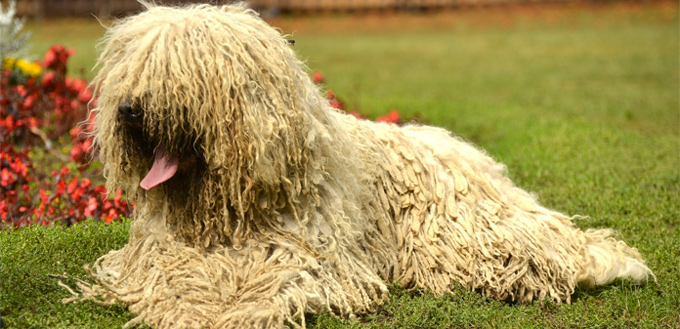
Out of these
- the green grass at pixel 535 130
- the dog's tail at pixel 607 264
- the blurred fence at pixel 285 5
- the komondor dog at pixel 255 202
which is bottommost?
the blurred fence at pixel 285 5

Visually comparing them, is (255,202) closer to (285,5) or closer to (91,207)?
(91,207)

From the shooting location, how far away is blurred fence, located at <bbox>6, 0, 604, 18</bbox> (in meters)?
21.4

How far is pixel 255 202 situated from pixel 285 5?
64.0 feet

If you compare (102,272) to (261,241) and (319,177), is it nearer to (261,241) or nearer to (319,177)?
(261,241)

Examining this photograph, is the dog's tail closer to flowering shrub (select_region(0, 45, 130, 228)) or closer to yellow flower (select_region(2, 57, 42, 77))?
flowering shrub (select_region(0, 45, 130, 228))

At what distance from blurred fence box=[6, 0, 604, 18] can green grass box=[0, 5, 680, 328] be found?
179 cm

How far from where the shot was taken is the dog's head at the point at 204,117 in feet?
12.1

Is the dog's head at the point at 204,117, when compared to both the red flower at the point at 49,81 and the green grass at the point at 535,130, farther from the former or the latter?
the red flower at the point at 49,81

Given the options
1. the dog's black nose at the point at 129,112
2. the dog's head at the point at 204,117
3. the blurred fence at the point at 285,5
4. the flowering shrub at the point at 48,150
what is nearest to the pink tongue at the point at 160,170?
the dog's head at the point at 204,117

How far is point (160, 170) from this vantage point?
381 cm

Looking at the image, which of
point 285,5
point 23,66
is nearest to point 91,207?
point 23,66

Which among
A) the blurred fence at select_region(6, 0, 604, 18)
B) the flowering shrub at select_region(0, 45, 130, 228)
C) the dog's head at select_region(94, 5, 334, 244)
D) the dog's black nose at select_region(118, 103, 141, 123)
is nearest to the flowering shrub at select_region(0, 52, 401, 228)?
the flowering shrub at select_region(0, 45, 130, 228)

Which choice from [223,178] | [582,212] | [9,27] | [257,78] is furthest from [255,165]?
[9,27]

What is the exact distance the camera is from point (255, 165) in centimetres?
375
